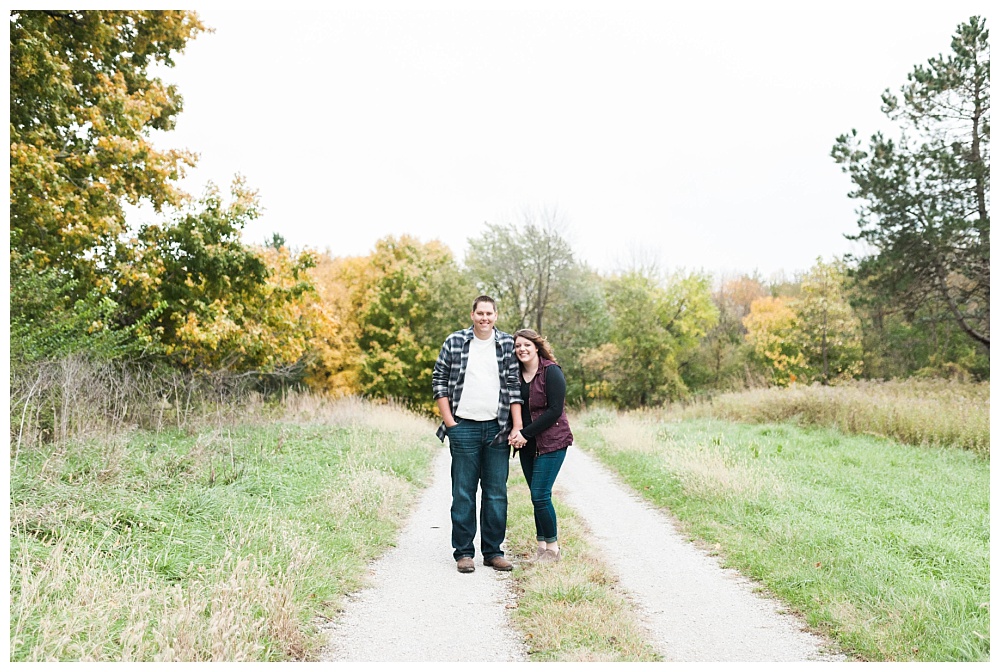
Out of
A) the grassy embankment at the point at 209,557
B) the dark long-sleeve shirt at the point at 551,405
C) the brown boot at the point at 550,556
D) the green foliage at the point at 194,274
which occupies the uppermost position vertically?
the green foliage at the point at 194,274

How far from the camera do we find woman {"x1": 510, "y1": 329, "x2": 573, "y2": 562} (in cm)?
559

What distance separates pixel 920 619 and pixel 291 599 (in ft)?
12.3

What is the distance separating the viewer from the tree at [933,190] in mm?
17531

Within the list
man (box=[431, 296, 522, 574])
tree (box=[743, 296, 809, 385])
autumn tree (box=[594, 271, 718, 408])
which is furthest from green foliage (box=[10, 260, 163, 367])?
tree (box=[743, 296, 809, 385])

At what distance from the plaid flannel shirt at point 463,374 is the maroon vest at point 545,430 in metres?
0.12

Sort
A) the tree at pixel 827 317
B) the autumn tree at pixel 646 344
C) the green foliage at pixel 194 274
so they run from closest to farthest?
the green foliage at pixel 194 274, the tree at pixel 827 317, the autumn tree at pixel 646 344

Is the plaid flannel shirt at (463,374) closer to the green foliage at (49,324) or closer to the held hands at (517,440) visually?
the held hands at (517,440)

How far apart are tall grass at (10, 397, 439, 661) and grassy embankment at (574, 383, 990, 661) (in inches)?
126

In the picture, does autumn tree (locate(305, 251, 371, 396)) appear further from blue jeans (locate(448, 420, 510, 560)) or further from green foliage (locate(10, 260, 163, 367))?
blue jeans (locate(448, 420, 510, 560))

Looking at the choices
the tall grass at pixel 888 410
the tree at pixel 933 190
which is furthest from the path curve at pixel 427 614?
the tree at pixel 933 190

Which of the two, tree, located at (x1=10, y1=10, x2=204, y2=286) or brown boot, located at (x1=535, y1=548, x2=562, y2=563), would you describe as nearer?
brown boot, located at (x1=535, y1=548, x2=562, y2=563)

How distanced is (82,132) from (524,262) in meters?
25.3

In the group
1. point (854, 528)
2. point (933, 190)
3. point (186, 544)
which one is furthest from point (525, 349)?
point (933, 190)
